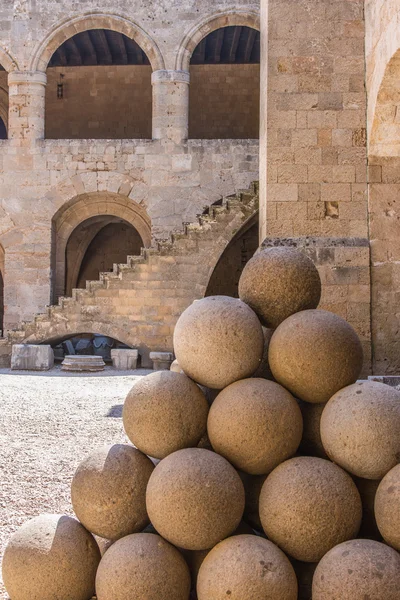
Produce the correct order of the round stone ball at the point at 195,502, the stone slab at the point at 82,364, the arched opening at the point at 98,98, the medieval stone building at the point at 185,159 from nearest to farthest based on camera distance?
the round stone ball at the point at 195,502 < the medieval stone building at the point at 185,159 < the stone slab at the point at 82,364 < the arched opening at the point at 98,98

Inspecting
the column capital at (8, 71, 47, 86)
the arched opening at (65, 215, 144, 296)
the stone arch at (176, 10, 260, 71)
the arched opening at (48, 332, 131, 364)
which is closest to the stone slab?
the arched opening at (48, 332, 131, 364)

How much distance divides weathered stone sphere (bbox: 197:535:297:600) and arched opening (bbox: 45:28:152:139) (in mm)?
16759

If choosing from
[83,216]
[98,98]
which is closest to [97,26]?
[98,98]

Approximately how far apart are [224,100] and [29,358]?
10322mm

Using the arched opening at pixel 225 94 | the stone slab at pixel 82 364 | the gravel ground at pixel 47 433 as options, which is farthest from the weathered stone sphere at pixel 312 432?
the arched opening at pixel 225 94

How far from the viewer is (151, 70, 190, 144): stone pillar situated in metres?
13.2

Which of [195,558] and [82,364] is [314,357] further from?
[82,364]

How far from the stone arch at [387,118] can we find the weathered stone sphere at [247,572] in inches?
176

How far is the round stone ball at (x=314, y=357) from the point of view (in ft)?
8.41

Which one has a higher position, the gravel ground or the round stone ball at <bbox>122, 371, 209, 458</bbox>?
the round stone ball at <bbox>122, 371, 209, 458</bbox>

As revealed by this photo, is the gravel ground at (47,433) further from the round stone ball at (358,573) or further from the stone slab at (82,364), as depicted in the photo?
the round stone ball at (358,573)

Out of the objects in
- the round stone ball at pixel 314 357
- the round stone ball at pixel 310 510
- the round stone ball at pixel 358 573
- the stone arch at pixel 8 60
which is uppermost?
the stone arch at pixel 8 60

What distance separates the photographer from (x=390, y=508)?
2.11 metres

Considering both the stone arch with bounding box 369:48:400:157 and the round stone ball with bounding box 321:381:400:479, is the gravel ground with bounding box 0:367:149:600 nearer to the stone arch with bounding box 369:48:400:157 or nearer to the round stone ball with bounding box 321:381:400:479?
the round stone ball with bounding box 321:381:400:479
